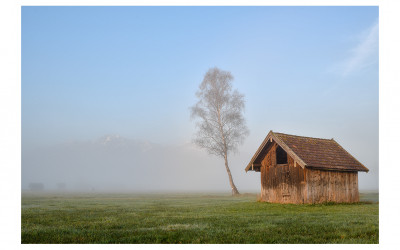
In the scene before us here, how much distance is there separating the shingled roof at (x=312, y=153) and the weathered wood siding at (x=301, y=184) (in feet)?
2.11

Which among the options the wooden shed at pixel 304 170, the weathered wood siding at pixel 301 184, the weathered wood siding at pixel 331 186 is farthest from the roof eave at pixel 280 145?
the weathered wood siding at pixel 331 186

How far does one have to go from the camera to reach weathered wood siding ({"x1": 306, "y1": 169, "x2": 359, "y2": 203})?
30594 millimetres

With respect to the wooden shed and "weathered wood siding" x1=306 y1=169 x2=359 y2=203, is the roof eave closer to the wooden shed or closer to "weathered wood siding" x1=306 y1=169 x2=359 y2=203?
the wooden shed

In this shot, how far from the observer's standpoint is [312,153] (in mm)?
32500

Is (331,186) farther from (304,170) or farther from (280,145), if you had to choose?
(280,145)

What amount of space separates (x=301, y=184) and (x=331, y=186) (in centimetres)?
331

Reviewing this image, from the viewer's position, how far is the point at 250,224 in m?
17.0

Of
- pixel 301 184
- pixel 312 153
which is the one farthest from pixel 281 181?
pixel 312 153

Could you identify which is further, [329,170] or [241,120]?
[241,120]

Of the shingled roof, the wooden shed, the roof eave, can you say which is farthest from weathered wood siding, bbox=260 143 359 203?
the roof eave

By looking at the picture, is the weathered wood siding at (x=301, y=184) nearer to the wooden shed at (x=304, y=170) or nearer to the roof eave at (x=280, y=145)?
the wooden shed at (x=304, y=170)
